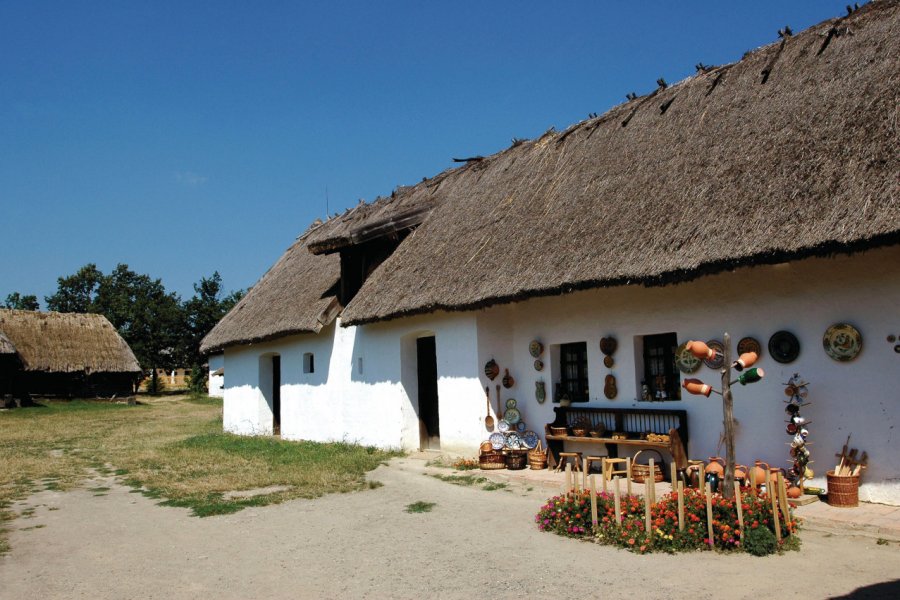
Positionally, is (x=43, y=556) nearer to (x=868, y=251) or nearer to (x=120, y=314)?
(x=868, y=251)

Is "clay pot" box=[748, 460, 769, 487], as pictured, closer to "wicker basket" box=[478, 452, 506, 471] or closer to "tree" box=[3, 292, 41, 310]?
"wicker basket" box=[478, 452, 506, 471]

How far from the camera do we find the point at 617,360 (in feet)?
32.7

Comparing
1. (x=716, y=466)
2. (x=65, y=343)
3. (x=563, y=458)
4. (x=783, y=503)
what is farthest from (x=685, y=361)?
(x=65, y=343)

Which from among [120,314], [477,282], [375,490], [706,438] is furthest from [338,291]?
[120,314]

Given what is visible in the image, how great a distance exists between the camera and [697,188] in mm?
8883

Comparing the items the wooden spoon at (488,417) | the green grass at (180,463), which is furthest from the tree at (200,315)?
the wooden spoon at (488,417)

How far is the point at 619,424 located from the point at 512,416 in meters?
2.11

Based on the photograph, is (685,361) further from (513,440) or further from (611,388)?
(513,440)

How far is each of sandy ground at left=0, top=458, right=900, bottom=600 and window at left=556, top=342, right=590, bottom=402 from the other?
8.83ft

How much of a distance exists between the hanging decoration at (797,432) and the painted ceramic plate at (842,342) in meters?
0.46

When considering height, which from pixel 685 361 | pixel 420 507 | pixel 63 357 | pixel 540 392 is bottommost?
pixel 420 507

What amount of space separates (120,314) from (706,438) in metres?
50.6

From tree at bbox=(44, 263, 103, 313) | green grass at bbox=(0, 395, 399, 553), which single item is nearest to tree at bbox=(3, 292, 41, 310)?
tree at bbox=(44, 263, 103, 313)

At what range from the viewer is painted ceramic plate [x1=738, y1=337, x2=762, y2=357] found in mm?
8195
